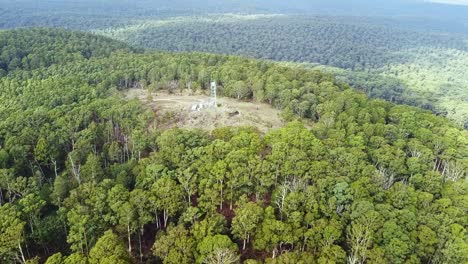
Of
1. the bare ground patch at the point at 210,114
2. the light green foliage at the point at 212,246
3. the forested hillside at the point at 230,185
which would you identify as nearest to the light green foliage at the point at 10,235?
the forested hillside at the point at 230,185

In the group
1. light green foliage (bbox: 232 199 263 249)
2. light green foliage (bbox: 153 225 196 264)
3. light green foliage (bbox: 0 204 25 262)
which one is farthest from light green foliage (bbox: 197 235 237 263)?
light green foliage (bbox: 0 204 25 262)

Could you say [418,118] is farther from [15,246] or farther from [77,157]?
[15,246]

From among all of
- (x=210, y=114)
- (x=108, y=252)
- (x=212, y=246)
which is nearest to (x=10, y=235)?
(x=108, y=252)

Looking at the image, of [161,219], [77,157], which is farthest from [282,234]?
[77,157]

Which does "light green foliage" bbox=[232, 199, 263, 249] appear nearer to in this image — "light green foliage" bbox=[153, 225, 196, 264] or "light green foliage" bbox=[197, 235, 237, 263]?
"light green foliage" bbox=[197, 235, 237, 263]

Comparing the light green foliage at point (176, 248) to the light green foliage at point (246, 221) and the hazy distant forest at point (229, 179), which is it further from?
the light green foliage at point (246, 221)

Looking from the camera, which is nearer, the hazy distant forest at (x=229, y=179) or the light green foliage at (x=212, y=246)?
the light green foliage at (x=212, y=246)
